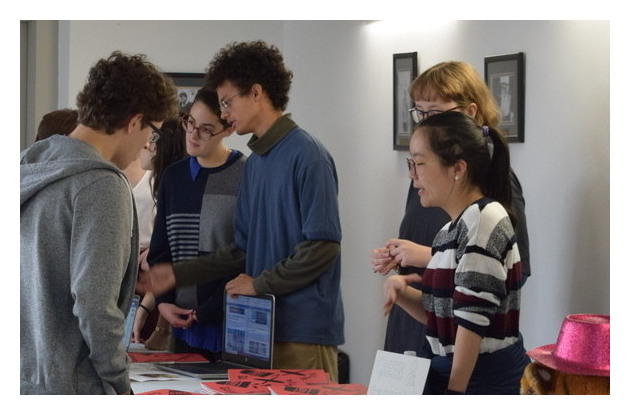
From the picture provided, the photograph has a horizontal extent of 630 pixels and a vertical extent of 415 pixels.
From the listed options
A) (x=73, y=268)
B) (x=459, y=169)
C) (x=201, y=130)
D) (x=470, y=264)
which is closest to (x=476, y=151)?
(x=459, y=169)

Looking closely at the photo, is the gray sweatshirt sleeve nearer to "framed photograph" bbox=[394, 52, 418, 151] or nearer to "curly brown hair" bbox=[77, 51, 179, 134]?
"curly brown hair" bbox=[77, 51, 179, 134]

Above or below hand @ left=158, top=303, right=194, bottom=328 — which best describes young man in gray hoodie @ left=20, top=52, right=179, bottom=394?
above

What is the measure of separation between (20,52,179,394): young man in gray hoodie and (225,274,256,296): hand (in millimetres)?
813

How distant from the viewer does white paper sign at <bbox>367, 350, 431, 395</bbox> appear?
188cm

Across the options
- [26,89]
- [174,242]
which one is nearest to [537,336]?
[174,242]

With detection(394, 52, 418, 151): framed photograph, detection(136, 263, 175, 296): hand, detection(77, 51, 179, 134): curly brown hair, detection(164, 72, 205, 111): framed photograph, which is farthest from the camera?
detection(164, 72, 205, 111): framed photograph

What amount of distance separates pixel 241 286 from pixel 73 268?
3.19 feet

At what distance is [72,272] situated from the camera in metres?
1.82

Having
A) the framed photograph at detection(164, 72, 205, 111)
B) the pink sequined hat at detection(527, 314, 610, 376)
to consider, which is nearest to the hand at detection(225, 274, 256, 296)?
the pink sequined hat at detection(527, 314, 610, 376)

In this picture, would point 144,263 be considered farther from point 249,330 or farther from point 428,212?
point 428,212

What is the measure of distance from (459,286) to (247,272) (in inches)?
41.8

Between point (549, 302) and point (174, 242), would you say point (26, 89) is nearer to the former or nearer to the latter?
point (174, 242)

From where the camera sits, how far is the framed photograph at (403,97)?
388 cm

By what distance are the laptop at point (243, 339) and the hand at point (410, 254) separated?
46cm
